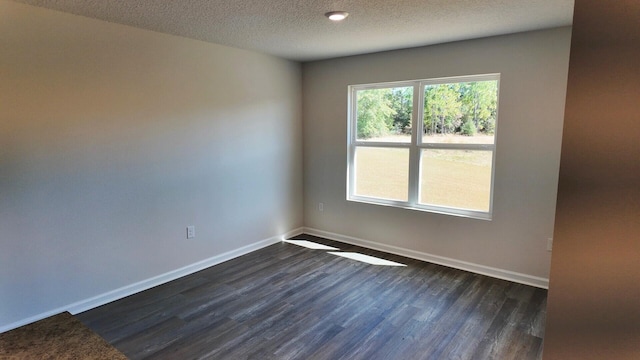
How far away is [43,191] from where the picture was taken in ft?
8.58

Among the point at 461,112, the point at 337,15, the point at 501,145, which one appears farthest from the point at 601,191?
the point at 461,112

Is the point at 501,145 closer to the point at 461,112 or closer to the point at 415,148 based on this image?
the point at 461,112

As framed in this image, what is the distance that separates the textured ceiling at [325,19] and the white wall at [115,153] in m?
0.26

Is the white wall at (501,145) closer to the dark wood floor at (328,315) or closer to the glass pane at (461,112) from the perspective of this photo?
the glass pane at (461,112)

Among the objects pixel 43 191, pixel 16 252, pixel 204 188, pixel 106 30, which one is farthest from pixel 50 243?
pixel 106 30

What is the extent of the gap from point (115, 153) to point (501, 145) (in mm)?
3457

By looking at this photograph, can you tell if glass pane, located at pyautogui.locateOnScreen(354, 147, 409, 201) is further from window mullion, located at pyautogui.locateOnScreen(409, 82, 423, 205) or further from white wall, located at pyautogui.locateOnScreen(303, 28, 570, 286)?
white wall, located at pyautogui.locateOnScreen(303, 28, 570, 286)

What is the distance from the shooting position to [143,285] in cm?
326

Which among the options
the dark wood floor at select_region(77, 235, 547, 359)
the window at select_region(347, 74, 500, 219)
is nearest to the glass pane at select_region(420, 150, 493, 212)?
the window at select_region(347, 74, 500, 219)

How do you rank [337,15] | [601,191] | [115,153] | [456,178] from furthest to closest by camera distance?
[456,178] < [115,153] < [337,15] < [601,191]

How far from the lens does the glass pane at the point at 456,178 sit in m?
3.61

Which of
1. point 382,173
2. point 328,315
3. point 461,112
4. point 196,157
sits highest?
point 461,112

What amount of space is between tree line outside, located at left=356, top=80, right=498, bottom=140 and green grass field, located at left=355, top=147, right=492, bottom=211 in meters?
0.22

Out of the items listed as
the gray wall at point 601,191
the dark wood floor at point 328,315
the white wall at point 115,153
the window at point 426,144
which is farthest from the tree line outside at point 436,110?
the gray wall at point 601,191
